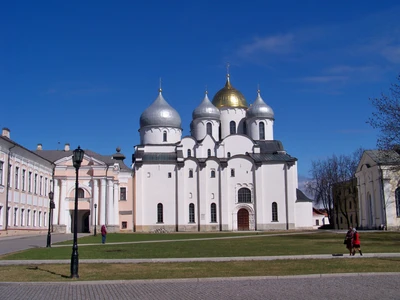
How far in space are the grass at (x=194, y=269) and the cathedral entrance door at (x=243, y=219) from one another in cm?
4447

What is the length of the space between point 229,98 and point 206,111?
4.83m

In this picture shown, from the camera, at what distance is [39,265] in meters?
18.2

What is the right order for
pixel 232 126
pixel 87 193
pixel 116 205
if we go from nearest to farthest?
1. pixel 87 193
2. pixel 116 205
3. pixel 232 126

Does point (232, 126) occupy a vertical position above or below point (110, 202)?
above

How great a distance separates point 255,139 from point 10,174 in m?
36.1

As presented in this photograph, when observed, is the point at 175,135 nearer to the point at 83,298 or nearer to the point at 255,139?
the point at 255,139

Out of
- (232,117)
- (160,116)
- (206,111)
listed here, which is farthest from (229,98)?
(160,116)

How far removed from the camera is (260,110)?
69375 mm

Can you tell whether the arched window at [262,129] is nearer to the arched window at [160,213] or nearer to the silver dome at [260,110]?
the silver dome at [260,110]

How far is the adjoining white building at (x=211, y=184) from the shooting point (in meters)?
63.1

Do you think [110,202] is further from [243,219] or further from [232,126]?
[232,126]

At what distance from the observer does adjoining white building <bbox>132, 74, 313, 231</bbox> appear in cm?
6309

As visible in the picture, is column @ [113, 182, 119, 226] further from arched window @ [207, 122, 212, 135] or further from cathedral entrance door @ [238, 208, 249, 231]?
cathedral entrance door @ [238, 208, 249, 231]

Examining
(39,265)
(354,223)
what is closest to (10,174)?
(39,265)
